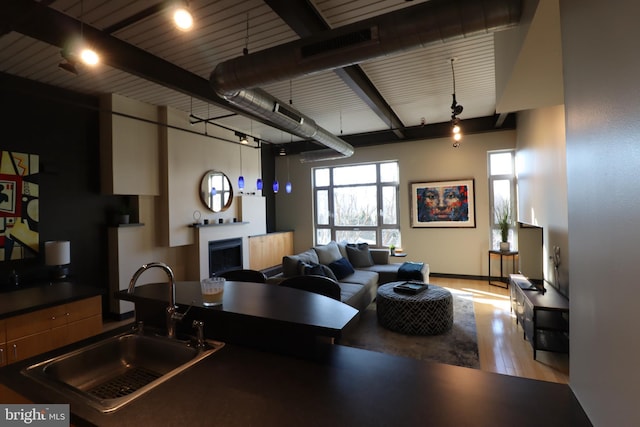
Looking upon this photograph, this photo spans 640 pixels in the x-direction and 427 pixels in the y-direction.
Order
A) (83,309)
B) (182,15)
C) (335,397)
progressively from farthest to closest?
(83,309)
(182,15)
(335,397)

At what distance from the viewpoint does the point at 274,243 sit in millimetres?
7227

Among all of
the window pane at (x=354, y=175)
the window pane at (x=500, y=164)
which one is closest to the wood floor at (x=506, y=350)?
the window pane at (x=500, y=164)

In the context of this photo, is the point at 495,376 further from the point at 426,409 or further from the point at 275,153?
the point at 275,153

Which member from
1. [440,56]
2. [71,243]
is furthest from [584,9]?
[71,243]

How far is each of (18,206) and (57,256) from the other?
73 cm

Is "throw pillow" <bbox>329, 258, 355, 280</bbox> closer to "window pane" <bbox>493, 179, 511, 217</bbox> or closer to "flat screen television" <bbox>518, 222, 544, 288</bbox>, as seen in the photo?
"flat screen television" <bbox>518, 222, 544, 288</bbox>

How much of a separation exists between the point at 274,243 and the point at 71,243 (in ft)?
12.9

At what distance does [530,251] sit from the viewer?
520 centimetres

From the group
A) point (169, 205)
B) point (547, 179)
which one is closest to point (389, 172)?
point (547, 179)

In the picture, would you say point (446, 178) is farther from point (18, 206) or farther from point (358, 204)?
point (18, 206)

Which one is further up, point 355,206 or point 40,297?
point 355,206

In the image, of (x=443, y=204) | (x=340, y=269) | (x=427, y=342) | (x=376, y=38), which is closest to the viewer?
(x=376, y=38)

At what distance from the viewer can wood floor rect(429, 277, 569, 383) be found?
9.24 ft

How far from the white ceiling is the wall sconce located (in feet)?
6.72
